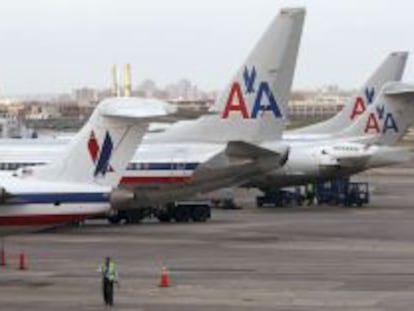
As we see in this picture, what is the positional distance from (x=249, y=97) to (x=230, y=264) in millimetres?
11986

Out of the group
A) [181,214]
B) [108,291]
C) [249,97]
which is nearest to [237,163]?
[249,97]

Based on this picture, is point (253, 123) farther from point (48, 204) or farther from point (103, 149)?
point (48, 204)

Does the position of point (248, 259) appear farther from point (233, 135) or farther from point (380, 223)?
point (380, 223)

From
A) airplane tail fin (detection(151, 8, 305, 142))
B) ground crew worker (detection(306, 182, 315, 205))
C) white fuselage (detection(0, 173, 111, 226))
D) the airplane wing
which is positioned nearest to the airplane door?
the airplane wing

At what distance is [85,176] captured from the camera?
32719mm

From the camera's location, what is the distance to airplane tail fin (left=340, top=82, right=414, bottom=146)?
70625mm

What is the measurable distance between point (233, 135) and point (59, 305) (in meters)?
20.8

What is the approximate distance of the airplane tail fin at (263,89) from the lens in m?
48.1

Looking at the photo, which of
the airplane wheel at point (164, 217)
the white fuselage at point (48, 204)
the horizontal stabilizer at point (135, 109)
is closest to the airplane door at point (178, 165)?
the airplane wheel at point (164, 217)

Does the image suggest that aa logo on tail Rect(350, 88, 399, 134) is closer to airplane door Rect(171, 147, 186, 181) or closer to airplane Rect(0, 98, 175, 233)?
airplane door Rect(171, 147, 186, 181)

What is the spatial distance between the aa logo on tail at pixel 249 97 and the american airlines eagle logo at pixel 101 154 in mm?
16527

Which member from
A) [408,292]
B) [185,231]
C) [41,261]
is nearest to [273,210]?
[185,231]

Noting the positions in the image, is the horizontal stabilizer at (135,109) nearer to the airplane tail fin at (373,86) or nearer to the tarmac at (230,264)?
the tarmac at (230,264)

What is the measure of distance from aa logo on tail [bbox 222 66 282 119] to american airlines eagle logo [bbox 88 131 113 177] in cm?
1653
